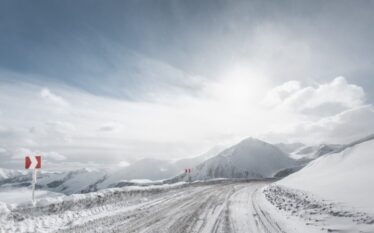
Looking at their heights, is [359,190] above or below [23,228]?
above

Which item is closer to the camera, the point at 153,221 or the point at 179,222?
the point at 179,222

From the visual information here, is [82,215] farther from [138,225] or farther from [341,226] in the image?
[341,226]

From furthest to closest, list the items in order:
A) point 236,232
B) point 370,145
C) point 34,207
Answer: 1. point 370,145
2. point 34,207
3. point 236,232

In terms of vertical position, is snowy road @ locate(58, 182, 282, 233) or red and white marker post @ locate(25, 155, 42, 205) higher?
red and white marker post @ locate(25, 155, 42, 205)

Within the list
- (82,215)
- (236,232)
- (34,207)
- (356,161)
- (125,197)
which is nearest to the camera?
(236,232)

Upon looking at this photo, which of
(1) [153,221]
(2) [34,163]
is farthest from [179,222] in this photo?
(2) [34,163]

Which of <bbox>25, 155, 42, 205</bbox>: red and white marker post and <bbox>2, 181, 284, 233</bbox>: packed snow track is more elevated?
<bbox>25, 155, 42, 205</bbox>: red and white marker post

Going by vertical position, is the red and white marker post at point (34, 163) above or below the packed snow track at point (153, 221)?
above

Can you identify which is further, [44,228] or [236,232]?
[44,228]

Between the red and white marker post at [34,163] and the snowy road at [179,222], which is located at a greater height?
the red and white marker post at [34,163]

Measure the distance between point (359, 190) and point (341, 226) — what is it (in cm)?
565

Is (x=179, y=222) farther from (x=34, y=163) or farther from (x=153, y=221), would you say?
(x=34, y=163)

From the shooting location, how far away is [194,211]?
14625 millimetres

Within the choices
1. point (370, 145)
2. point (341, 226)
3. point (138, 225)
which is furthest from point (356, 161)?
point (138, 225)
